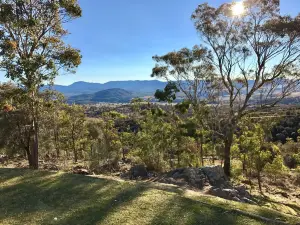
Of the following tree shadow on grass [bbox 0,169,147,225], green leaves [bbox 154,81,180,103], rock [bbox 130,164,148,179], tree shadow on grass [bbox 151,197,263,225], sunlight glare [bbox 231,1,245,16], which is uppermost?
sunlight glare [bbox 231,1,245,16]

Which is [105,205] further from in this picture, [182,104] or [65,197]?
[182,104]

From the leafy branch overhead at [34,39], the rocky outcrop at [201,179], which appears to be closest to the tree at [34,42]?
the leafy branch overhead at [34,39]

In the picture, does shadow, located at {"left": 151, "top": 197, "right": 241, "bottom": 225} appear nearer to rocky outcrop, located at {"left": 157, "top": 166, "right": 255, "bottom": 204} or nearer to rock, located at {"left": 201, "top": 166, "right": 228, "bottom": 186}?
rocky outcrop, located at {"left": 157, "top": 166, "right": 255, "bottom": 204}

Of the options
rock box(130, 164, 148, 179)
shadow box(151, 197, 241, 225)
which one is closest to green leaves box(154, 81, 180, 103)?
rock box(130, 164, 148, 179)

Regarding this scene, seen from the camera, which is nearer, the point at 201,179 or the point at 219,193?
the point at 219,193

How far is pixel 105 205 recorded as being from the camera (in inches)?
364

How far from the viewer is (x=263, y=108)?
68.2ft

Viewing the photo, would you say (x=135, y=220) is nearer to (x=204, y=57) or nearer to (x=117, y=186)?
(x=117, y=186)

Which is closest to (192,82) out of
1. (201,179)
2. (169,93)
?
(169,93)

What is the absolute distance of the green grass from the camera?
325 inches

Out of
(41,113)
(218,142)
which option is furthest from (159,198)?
(218,142)

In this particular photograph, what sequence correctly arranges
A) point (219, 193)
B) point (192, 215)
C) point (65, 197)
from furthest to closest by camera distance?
1. point (219, 193)
2. point (65, 197)
3. point (192, 215)

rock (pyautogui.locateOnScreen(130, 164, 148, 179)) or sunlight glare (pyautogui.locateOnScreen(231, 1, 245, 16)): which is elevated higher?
sunlight glare (pyautogui.locateOnScreen(231, 1, 245, 16))

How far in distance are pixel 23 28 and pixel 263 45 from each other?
15628 mm
